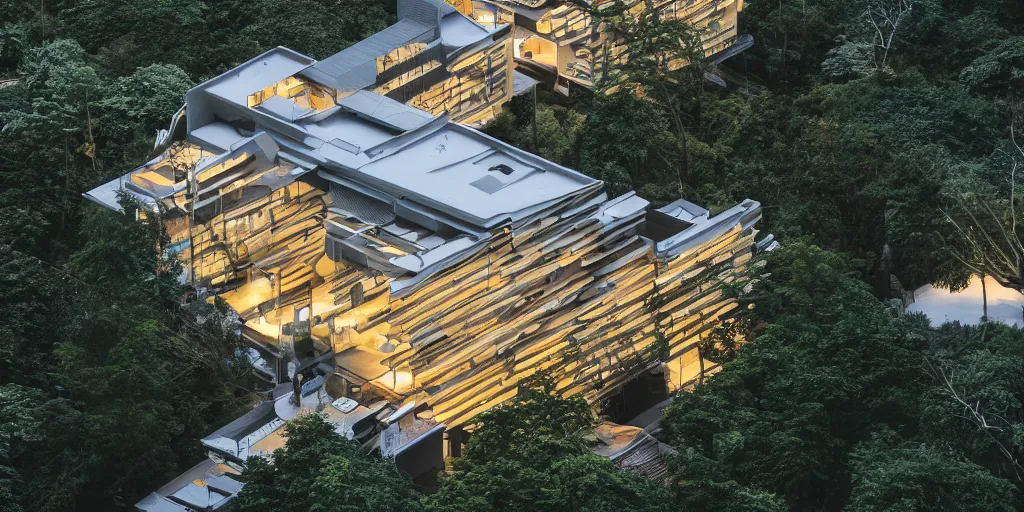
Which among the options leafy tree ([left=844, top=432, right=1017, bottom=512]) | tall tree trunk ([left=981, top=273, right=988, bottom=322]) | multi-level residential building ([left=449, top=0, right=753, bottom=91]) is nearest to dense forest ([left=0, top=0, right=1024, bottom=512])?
leafy tree ([left=844, top=432, right=1017, bottom=512])

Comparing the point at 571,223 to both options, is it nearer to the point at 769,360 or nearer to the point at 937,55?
the point at 769,360

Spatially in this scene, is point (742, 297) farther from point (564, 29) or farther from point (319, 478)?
point (564, 29)

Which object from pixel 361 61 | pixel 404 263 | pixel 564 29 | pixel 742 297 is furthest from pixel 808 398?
pixel 564 29

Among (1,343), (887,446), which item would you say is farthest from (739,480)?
(1,343)

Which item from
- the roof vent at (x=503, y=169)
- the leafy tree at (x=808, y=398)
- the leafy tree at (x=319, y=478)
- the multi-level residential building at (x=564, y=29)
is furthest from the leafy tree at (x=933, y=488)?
the multi-level residential building at (x=564, y=29)

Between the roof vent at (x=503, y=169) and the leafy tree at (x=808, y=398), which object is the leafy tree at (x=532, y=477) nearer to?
the leafy tree at (x=808, y=398)

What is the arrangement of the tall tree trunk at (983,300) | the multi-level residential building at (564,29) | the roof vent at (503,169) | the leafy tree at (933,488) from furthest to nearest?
the multi-level residential building at (564,29) → the tall tree trunk at (983,300) → the roof vent at (503,169) → the leafy tree at (933,488)
